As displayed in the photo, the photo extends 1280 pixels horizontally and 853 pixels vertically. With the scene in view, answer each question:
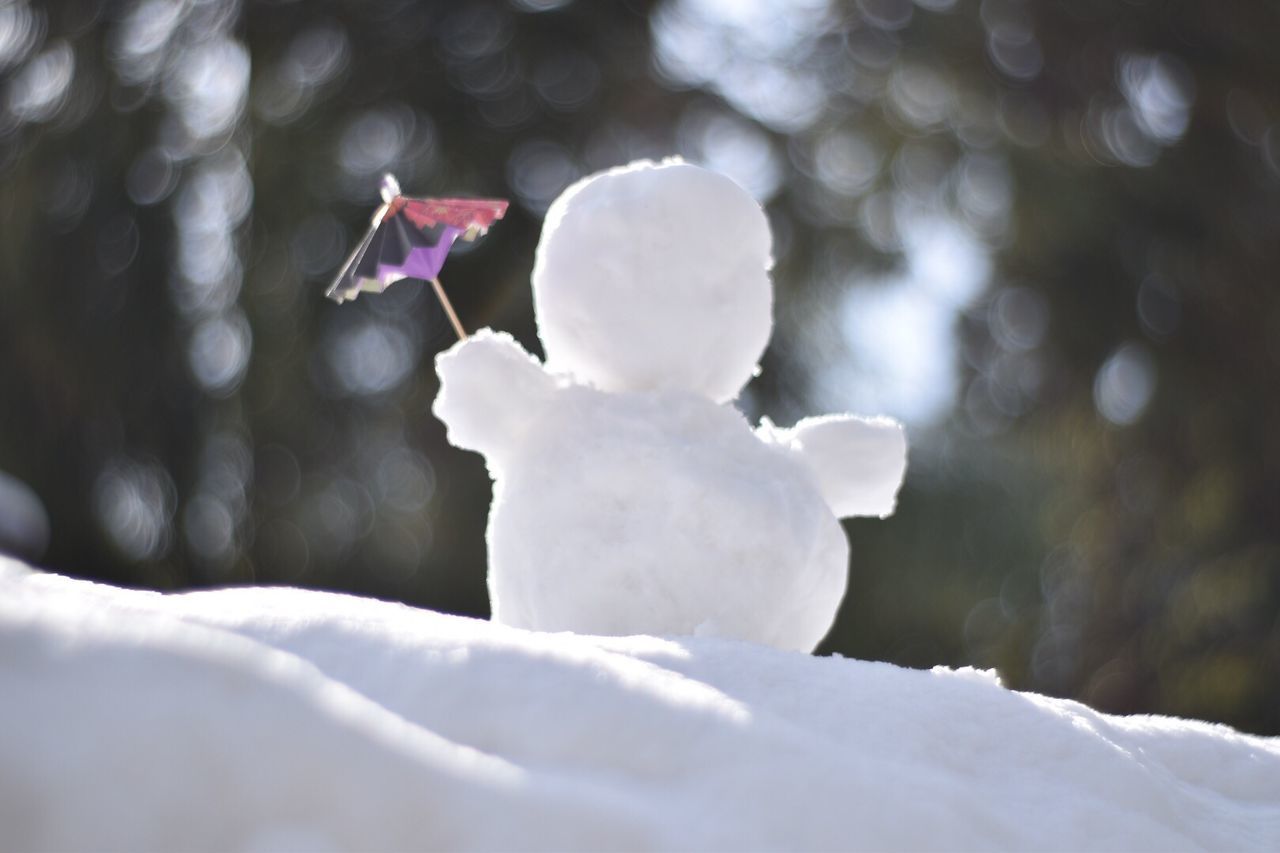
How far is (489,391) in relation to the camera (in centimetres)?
103

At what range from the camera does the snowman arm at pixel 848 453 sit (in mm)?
1111

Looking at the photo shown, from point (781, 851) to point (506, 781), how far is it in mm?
105

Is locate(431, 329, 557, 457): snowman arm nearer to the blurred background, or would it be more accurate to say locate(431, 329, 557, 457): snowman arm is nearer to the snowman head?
the snowman head

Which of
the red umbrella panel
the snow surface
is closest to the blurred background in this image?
the red umbrella panel

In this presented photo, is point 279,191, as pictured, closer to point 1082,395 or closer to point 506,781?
point 1082,395

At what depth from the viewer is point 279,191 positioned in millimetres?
3152

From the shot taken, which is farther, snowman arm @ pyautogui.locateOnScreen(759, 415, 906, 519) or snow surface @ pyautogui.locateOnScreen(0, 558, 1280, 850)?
snowman arm @ pyautogui.locateOnScreen(759, 415, 906, 519)

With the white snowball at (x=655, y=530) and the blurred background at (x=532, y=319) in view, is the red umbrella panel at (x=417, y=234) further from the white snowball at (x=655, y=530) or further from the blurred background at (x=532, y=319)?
the blurred background at (x=532, y=319)

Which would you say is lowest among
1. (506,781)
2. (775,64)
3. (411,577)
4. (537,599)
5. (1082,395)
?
(411,577)

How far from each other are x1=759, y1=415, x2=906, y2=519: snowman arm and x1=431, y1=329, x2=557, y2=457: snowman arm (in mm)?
198

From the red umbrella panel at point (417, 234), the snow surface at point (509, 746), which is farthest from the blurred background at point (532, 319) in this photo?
the snow surface at point (509, 746)

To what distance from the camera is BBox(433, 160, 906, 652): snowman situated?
99 cm

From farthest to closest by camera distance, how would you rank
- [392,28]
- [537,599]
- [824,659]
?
1. [392,28]
2. [537,599]
3. [824,659]

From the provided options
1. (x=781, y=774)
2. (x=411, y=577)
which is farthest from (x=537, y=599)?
(x=411, y=577)
